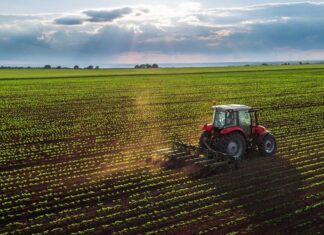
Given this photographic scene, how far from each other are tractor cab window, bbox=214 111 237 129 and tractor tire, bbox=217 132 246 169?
1.37 feet

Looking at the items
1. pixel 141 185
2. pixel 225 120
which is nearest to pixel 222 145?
pixel 225 120

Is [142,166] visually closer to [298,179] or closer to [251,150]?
[251,150]

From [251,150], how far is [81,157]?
6221 mm

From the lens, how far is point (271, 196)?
12.1 meters

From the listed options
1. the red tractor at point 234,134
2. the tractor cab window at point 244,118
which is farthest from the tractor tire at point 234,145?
the tractor cab window at point 244,118

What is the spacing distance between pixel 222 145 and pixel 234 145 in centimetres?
48

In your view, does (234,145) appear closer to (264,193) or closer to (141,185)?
(264,193)

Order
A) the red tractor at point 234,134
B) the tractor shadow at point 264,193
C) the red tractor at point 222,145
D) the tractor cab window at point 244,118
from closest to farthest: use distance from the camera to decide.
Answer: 1. the tractor shadow at point 264,193
2. the red tractor at point 222,145
3. the red tractor at point 234,134
4. the tractor cab window at point 244,118

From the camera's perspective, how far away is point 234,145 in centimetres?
1500

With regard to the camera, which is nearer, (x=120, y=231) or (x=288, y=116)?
(x=120, y=231)

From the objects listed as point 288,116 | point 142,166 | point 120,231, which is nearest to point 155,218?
point 120,231

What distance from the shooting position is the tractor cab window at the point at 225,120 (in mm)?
15133

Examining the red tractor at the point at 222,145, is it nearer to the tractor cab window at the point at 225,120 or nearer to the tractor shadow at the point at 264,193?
the tractor cab window at the point at 225,120

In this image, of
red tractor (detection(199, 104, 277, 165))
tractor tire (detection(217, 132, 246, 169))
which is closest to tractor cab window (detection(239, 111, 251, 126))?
red tractor (detection(199, 104, 277, 165))
